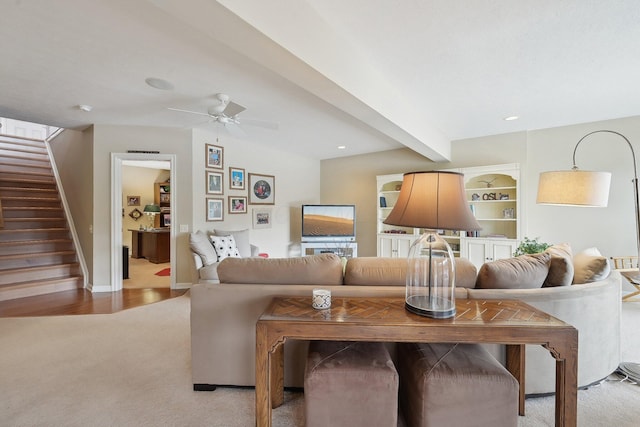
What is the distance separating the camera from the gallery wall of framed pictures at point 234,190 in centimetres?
462

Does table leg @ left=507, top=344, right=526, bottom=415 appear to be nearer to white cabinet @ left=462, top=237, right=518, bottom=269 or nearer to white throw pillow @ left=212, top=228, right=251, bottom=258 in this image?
white cabinet @ left=462, top=237, right=518, bottom=269

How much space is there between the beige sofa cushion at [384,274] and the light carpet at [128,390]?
2.73 feet

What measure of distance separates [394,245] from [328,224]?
1390mm

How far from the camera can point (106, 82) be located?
2.78 meters

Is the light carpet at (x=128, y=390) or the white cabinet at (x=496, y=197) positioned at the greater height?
the white cabinet at (x=496, y=197)

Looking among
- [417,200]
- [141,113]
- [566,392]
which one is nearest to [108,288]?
[141,113]

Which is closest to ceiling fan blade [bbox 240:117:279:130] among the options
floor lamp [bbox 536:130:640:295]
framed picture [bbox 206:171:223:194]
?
framed picture [bbox 206:171:223:194]

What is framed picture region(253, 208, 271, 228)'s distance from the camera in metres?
5.44

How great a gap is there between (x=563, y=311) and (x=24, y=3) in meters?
3.90

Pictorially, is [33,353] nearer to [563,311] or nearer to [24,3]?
[24,3]

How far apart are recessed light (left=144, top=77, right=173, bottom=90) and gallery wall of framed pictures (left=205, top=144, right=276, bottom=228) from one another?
5.62ft

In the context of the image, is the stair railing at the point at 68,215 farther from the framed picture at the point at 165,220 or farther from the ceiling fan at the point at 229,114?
the ceiling fan at the point at 229,114

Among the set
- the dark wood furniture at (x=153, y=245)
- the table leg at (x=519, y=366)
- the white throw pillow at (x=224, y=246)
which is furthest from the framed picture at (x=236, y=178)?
the table leg at (x=519, y=366)

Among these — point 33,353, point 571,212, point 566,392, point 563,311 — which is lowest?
point 33,353
